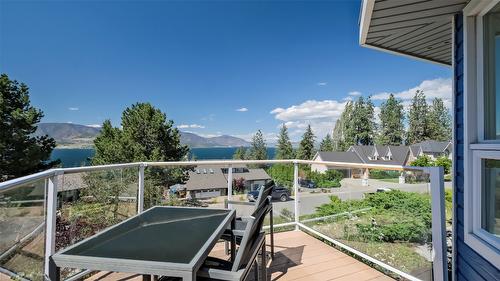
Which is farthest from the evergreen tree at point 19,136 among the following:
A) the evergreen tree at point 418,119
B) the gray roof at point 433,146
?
the evergreen tree at point 418,119

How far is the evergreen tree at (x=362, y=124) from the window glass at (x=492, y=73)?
1517 inches

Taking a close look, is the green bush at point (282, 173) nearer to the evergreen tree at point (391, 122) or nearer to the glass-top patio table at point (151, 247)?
the glass-top patio table at point (151, 247)

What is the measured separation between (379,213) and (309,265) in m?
0.95

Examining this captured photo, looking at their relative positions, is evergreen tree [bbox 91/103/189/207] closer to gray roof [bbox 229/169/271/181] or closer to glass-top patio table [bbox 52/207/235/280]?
gray roof [bbox 229/169/271/181]

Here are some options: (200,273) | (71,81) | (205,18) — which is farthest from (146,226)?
(71,81)

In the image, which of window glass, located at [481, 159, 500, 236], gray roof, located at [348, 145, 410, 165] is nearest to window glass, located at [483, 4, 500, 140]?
window glass, located at [481, 159, 500, 236]

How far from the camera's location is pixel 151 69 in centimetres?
4103

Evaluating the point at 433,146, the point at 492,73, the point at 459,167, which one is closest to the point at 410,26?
the point at 492,73

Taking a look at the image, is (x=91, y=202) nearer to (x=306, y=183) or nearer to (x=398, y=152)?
(x=306, y=183)

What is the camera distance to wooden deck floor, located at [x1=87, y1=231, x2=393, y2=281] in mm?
2650

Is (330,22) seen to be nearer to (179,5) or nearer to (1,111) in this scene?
(179,5)

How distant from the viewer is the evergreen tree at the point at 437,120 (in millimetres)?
34781

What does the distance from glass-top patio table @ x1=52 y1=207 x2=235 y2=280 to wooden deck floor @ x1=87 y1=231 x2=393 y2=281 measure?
1.13m

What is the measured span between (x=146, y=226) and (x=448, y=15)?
296cm
